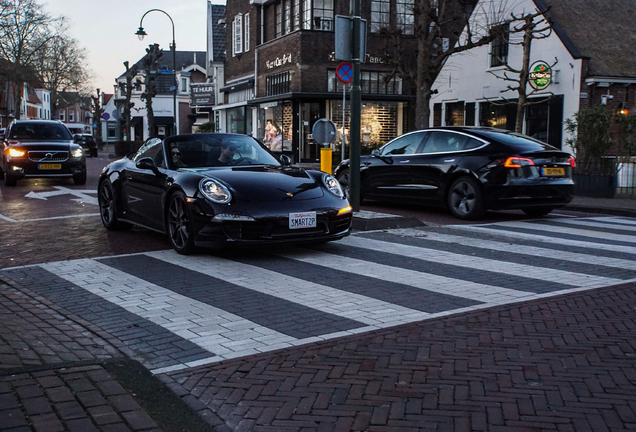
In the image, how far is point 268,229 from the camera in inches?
281

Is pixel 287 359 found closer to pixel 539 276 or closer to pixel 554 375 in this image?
pixel 554 375

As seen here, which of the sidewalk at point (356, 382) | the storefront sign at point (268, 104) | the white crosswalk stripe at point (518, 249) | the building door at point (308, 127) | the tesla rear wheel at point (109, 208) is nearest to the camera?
the sidewalk at point (356, 382)

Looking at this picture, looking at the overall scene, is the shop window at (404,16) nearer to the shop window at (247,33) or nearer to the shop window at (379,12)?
the shop window at (379,12)

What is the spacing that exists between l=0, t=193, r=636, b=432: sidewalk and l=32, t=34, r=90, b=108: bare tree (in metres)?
64.4

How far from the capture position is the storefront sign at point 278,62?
32344 millimetres

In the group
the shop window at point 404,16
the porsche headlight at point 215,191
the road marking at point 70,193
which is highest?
the shop window at point 404,16

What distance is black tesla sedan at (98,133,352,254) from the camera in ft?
23.4

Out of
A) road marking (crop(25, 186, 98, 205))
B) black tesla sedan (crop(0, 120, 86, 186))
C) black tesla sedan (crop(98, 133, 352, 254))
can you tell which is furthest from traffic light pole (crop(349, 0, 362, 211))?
black tesla sedan (crop(0, 120, 86, 186))

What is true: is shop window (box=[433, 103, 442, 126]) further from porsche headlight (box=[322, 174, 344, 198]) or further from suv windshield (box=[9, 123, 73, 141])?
porsche headlight (box=[322, 174, 344, 198])

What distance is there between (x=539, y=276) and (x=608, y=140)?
1046cm

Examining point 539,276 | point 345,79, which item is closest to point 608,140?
point 345,79

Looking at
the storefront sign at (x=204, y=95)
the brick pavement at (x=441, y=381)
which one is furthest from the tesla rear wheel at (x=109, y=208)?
the storefront sign at (x=204, y=95)

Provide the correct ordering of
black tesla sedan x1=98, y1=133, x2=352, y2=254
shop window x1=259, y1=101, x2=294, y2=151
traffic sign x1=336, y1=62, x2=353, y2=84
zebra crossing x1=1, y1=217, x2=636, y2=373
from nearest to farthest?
zebra crossing x1=1, y1=217, x2=636, y2=373, black tesla sedan x1=98, y1=133, x2=352, y2=254, traffic sign x1=336, y1=62, x2=353, y2=84, shop window x1=259, y1=101, x2=294, y2=151

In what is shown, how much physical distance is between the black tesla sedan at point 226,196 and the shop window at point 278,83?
23.9 meters
